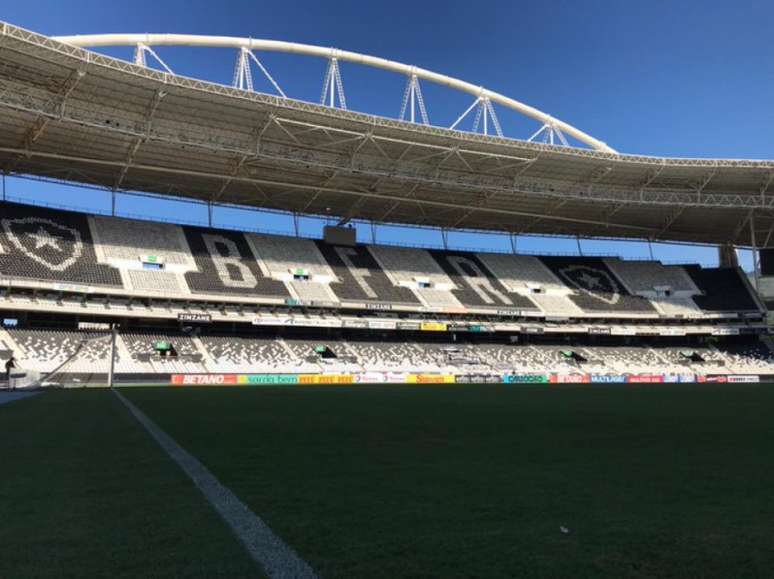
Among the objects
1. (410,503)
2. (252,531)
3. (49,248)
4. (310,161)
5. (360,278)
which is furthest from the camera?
A: (360,278)

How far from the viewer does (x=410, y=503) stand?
4.43 m

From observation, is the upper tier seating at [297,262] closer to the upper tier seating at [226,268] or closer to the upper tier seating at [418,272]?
the upper tier seating at [226,268]

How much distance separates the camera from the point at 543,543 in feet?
11.1

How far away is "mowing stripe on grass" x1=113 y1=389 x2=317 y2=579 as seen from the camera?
2.98 metres

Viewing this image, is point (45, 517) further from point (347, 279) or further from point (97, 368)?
point (347, 279)

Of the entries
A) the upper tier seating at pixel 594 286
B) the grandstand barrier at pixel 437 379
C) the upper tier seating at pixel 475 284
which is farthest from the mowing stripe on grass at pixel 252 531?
the upper tier seating at pixel 594 286

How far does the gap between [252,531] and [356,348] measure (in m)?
42.2

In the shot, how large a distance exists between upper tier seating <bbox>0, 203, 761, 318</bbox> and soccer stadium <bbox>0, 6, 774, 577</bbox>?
11.0 inches

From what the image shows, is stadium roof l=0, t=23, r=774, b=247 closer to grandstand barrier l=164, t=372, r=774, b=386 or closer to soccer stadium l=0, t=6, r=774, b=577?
soccer stadium l=0, t=6, r=774, b=577

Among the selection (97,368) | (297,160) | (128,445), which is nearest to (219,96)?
(297,160)

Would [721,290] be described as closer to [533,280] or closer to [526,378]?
[533,280]

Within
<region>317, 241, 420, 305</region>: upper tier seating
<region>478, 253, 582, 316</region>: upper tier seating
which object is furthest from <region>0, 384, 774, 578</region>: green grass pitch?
<region>478, 253, 582, 316</region>: upper tier seating

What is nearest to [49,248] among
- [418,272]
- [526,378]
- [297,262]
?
[297,262]

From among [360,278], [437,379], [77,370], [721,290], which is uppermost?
[360,278]
